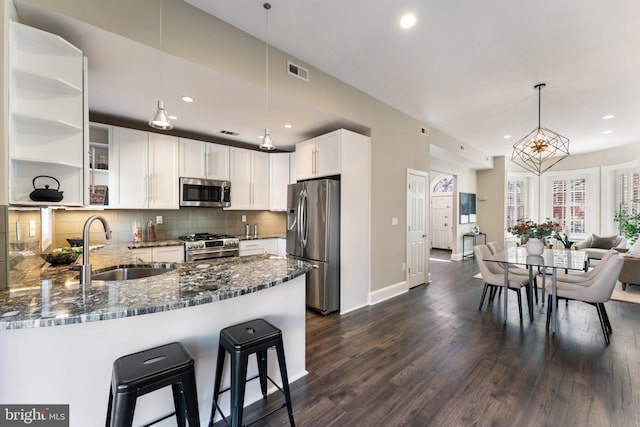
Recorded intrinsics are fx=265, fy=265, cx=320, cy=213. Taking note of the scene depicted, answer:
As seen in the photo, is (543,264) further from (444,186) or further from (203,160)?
(444,186)

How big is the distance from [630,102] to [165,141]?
694 cm

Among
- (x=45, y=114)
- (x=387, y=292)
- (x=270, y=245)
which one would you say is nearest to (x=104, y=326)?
(x=45, y=114)

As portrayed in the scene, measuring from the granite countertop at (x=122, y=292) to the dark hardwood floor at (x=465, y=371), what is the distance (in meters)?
0.94

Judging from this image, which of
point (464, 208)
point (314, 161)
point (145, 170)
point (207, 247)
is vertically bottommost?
point (207, 247)

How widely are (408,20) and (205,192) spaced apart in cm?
336

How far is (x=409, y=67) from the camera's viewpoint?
3.05m

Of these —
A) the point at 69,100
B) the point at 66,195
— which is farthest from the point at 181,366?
the point at 69,100

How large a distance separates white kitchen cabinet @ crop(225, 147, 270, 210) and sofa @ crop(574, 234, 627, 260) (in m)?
7.20

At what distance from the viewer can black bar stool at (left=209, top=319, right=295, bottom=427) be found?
1442 mm

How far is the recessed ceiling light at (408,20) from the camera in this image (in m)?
2.24

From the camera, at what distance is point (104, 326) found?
1.35 meters

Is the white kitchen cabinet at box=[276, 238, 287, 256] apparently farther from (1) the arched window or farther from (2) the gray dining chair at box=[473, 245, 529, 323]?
(1) the arched window

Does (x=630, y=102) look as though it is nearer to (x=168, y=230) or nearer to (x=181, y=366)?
(x=181, y=366)

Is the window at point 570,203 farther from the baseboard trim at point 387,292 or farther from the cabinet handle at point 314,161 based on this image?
the cabinet handle at point 314,161
